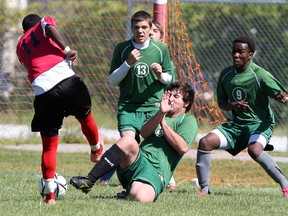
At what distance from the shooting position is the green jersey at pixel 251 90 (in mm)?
9023

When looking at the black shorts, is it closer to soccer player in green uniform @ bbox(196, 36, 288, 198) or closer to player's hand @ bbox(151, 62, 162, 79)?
player's hand @ bbox(151, 62, 162, 79)

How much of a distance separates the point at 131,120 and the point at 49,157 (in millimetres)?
1351

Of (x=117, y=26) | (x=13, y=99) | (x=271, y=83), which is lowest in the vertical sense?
(x=13, y=99)

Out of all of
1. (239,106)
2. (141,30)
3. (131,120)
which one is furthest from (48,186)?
(239,106)

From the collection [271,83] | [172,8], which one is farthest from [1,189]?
[172,8]

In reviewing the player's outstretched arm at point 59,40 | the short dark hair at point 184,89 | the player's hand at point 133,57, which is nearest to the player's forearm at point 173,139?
the short dark hair at point 184,89

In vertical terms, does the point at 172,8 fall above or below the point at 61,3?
above

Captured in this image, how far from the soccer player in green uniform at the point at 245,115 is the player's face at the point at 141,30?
3.97 feet

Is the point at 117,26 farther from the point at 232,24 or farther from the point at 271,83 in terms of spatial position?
the point at 271,83

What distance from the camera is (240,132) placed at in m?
9.16

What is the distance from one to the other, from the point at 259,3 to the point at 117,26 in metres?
2.74

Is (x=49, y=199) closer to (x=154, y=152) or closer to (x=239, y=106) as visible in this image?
(x=154, y=152)

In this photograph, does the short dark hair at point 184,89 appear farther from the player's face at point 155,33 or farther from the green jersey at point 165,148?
the player's face at point 155,33

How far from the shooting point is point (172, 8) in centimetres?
1191
